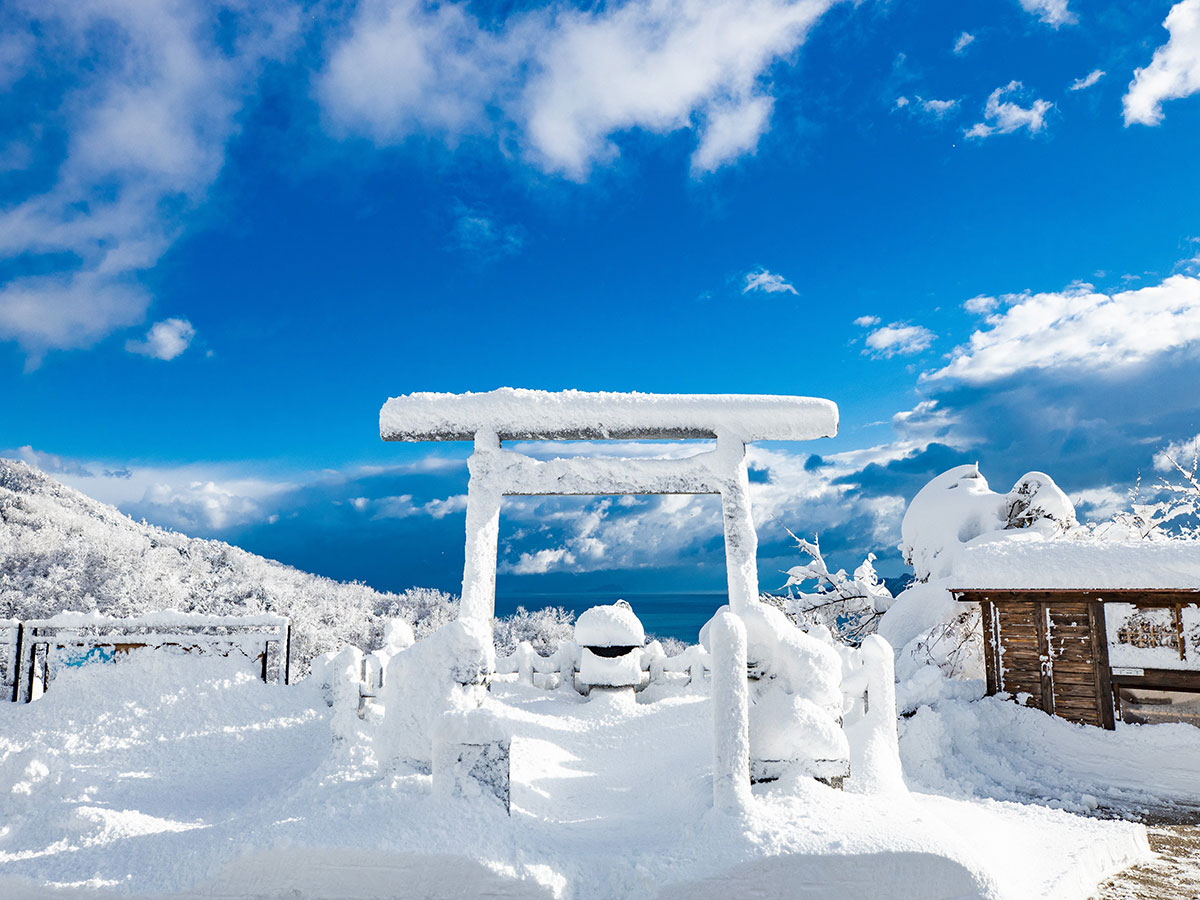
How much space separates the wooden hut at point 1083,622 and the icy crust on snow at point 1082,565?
0.01 m

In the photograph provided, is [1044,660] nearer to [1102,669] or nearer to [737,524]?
[1102,669]

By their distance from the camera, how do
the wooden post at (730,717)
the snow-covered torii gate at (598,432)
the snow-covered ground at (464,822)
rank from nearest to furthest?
the snow-covered ground at (464,822), the wooden post at (730,717), the snow-covered torii gate at (598,432)

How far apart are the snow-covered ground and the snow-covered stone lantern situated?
1533 millimetres

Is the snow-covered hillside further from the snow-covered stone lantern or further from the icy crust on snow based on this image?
the icy crust on snow

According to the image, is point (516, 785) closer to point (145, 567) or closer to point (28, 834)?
point (28, 834)

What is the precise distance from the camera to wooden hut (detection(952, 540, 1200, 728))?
32.0 ft

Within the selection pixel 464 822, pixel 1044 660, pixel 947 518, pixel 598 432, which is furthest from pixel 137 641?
pixel 947 518

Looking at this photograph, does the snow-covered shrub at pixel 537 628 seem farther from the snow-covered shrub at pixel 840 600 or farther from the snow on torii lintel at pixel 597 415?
the snow on torii lintel at pixel 597 415

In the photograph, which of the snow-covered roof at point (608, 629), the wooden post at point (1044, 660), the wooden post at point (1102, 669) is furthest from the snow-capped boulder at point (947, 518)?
the snow-covered roof at point (608, 629)

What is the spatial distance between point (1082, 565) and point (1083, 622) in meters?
0.99

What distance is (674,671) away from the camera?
37.7 feet

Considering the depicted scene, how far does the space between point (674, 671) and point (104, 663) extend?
8.42 metres

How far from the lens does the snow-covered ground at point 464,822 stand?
4453 mm

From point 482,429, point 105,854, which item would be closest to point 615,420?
point 482,429
